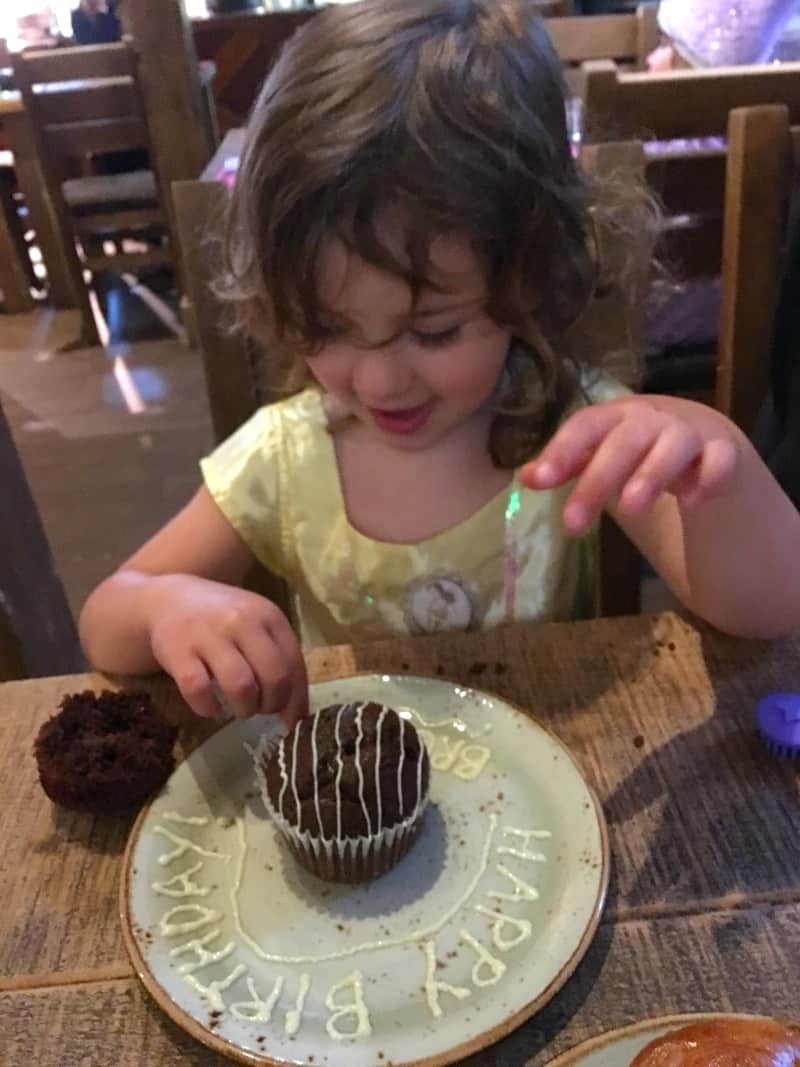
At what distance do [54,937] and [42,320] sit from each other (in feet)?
12.9

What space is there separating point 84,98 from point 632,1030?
3608 millimetres

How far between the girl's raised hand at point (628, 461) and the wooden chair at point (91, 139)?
320cm

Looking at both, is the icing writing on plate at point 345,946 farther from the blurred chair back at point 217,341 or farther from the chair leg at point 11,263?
the chair leg at point 11,263

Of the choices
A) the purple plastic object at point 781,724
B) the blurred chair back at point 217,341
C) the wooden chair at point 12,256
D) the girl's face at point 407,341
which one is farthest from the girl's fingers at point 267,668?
the wooden chair at point 12,256

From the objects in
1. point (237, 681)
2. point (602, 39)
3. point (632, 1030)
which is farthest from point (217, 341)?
point (602, 39)

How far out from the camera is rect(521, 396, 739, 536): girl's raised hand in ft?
2.03

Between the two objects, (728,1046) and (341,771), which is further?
(341,771)

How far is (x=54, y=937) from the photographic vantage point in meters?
0.66

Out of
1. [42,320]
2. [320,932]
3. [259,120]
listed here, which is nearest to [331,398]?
[259,120]

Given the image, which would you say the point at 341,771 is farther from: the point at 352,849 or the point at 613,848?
the point at 613,848

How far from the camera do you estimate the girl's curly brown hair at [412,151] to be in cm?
77

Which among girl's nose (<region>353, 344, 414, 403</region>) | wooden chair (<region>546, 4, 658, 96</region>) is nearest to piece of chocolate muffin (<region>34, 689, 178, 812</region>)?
girl's nose (<region>353, 344, 414, 403</region>)

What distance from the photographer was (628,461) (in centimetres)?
63

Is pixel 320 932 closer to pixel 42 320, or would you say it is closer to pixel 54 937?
pixel 54 937
